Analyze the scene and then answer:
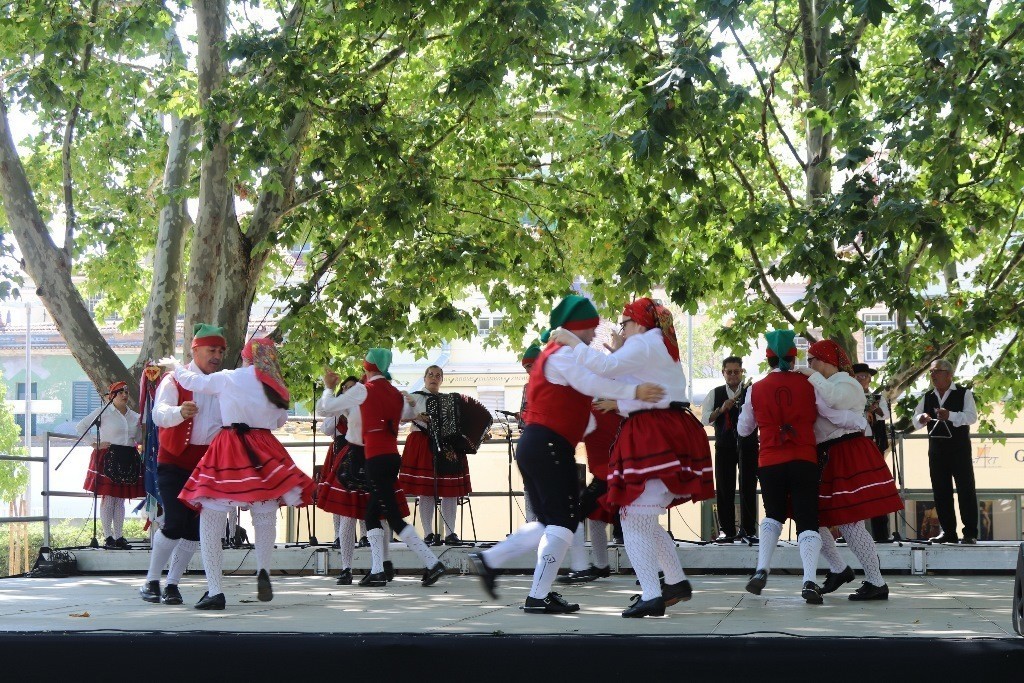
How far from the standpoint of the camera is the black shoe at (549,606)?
7.07m

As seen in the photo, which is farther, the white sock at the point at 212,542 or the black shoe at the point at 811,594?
the black shoe at the point at 811,594

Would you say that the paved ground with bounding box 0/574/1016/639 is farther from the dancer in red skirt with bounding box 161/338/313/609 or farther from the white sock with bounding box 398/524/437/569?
the dancer in red skirt with bounding box 161/338/313/609

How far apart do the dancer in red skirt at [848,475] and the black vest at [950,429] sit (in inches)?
150

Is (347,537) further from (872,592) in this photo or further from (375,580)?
(872,592)

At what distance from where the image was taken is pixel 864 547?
8312 mm

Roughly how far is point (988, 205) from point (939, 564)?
387 centimetres

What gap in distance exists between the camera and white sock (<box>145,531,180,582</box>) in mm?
8398

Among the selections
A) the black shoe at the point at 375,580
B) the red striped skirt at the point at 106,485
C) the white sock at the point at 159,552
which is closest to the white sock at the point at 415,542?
the black shoe at the point at 375,580

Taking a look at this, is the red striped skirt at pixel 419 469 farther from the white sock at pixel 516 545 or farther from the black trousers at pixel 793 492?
the white sock at pixel 516 545

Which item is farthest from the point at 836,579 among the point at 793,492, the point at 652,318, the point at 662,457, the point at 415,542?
the point at 415,542

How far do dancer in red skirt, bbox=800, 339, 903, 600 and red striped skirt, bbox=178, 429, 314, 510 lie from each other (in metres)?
3.31

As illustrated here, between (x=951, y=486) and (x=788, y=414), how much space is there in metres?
4.84

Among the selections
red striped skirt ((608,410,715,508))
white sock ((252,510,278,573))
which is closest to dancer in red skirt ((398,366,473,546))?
white sock ((252,510,278,573))

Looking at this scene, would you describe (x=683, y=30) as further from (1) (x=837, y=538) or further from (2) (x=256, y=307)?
(2) (x=256, y=307)
